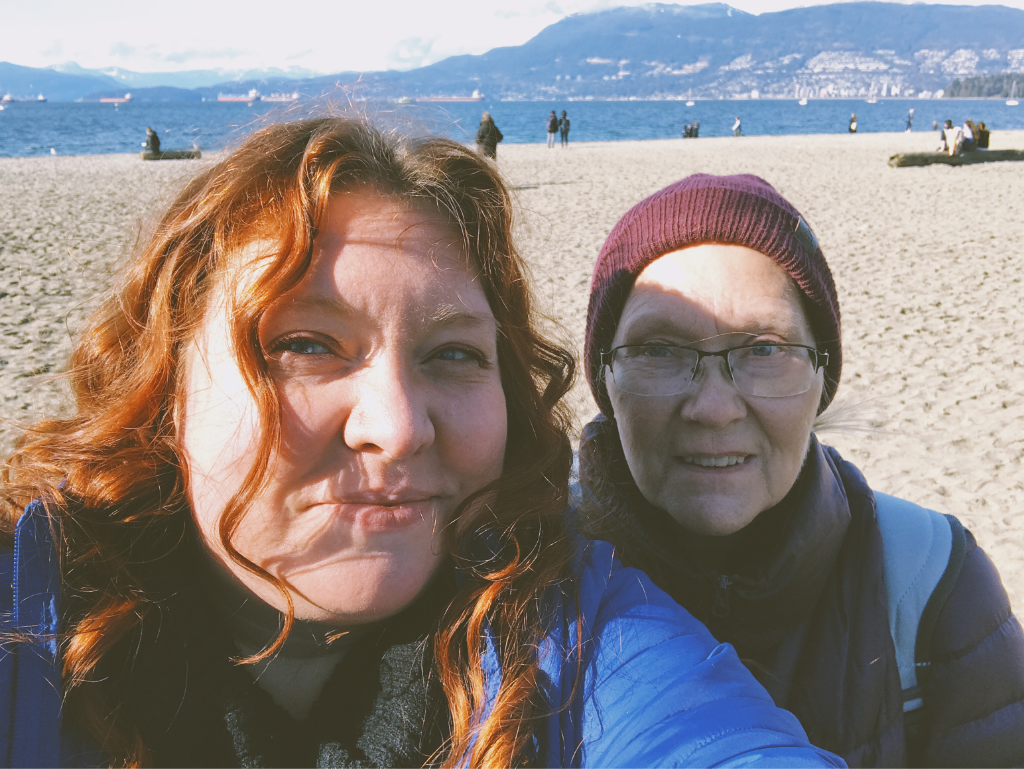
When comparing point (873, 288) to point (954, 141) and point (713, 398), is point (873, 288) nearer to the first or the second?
point (713, 398)

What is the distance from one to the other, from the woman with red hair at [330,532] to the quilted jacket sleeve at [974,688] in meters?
0.66

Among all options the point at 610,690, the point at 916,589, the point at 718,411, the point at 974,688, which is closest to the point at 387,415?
the point at 610,690

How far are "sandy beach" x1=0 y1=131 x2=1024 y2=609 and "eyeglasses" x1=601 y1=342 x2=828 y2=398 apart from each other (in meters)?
0.28

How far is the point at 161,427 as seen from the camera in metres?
1.48

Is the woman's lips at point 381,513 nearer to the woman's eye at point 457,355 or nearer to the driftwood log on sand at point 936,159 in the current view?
the woman's eye at point 457,355

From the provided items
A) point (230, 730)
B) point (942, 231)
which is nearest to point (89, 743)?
point (230, 730)

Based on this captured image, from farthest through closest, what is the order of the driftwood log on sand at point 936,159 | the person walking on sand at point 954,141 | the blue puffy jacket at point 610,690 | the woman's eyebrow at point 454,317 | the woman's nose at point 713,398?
the person walking on sand at point 954,141
the driftwood log on sand at point 936,159
the woman's nose at point 713,398
the woman's eyebrow at point 454,317
the blue puffy jacket at point 610,690

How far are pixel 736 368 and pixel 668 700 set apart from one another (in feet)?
2.91

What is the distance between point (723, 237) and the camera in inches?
72.6

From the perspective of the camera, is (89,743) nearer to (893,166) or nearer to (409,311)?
(409,311)

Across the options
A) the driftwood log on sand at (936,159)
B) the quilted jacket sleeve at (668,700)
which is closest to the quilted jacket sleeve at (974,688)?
the quilted jacket sleeve at (668,700)

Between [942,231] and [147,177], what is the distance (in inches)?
788

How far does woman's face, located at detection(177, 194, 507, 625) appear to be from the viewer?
1.22 meters

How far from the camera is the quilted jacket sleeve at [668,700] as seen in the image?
1190mm
